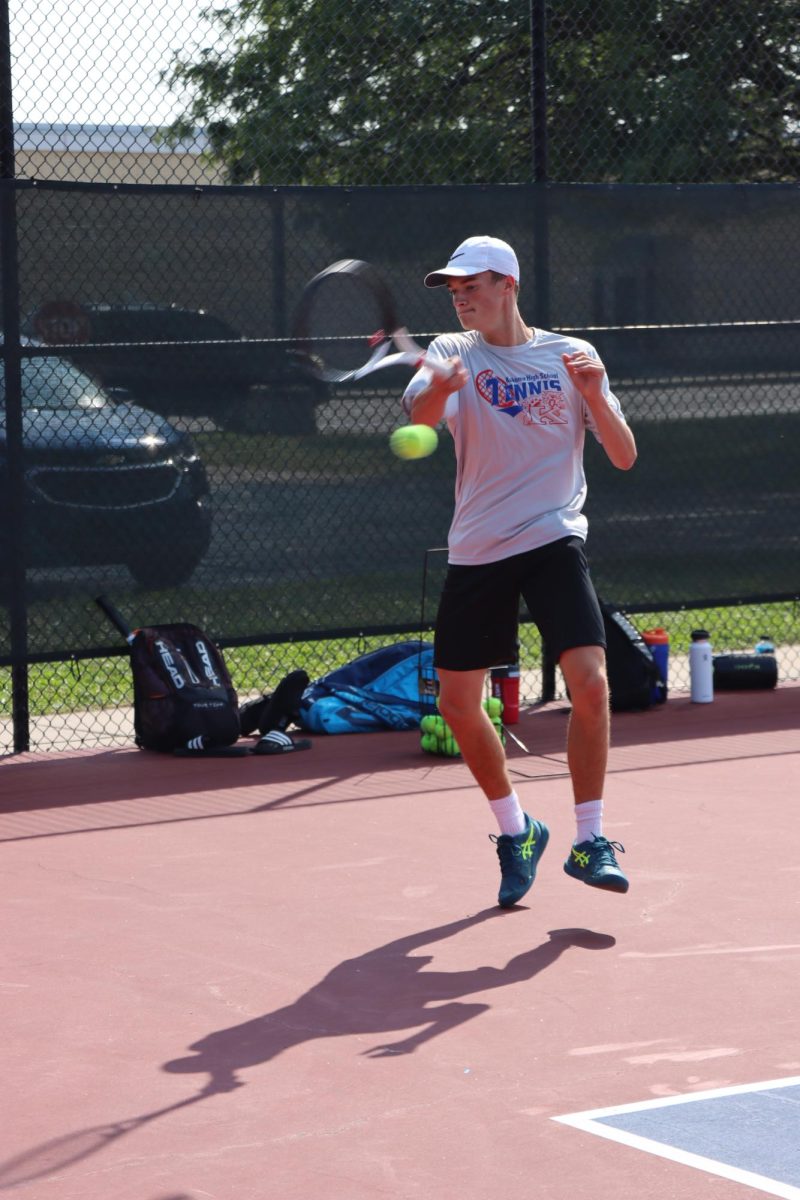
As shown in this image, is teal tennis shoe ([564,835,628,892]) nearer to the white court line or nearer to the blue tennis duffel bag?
the white court line

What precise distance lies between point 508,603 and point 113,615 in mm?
2844

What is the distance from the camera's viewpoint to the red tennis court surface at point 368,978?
11.7ft

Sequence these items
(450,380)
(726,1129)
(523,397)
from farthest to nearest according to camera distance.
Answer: (523,397)
(450,380)
(726,1129)

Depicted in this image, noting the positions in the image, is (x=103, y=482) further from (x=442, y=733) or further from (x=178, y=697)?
(x=442, y=733)

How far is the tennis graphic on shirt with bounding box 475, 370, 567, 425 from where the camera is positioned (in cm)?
530

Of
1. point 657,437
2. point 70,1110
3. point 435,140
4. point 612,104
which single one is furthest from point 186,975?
point 612,104

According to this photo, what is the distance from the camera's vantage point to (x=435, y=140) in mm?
11602

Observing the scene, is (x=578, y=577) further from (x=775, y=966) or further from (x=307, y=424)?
(x=307, y=424)

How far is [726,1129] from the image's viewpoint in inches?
142

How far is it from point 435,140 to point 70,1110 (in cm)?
879

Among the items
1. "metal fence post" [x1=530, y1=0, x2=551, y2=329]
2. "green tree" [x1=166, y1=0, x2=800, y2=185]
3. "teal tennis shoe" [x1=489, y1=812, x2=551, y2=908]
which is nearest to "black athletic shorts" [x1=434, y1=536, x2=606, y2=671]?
"teal tennis shoe" [x1=489, y1=812, x2=551, y2=908]

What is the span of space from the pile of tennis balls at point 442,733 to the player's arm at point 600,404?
7.62 feet

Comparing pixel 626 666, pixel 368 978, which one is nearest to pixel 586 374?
pixel 368 978

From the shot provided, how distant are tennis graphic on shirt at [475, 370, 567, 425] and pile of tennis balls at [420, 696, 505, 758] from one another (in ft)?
7.86
